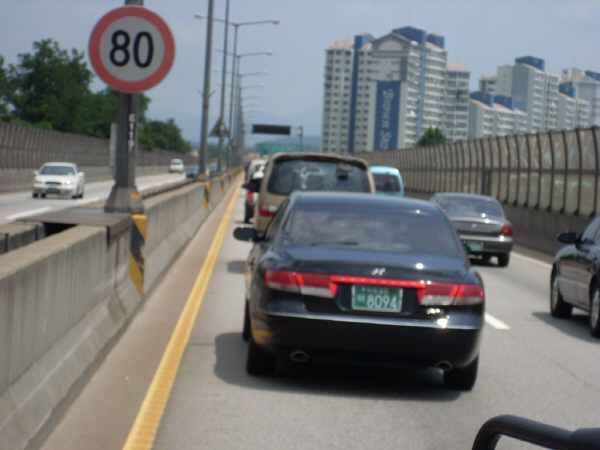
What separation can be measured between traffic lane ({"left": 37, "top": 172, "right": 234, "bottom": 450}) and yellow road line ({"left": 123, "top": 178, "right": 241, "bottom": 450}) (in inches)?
2.0

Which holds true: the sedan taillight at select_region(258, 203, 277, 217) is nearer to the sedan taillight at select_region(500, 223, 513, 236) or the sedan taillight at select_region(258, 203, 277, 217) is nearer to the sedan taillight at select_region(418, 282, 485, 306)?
the sedan taillight at select_region(500, 223, 513, 236)

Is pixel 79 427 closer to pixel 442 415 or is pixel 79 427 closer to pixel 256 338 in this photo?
pixel 256 338

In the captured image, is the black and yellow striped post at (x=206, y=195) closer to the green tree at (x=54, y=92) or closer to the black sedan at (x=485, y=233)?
the black sedan at (x=485, y=233)

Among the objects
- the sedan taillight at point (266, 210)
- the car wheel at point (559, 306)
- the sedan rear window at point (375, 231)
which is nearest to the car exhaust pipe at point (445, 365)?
the sedan rear window at point (375, 231)

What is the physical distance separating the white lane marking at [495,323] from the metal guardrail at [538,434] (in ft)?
28.1

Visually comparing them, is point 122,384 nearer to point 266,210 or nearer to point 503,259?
point 266,210

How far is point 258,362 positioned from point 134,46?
320 cm

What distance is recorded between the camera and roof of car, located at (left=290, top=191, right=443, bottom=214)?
7645mm

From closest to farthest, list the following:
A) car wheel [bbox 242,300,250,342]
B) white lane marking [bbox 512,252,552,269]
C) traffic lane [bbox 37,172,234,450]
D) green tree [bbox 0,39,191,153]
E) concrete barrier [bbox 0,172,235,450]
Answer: concrete barrier [bbox 0,172,235,450]
traffic lane [bbox 37,172,234,450]
car wheel [bbox 242,300,250,342]
white lane marking [bbox 512,252,552,269]
green tree [bbox 0,39,191,153]

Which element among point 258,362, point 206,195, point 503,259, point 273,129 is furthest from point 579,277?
point 273,129

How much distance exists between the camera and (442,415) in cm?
639

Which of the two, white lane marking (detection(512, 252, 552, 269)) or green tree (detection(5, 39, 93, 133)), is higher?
green tree (detection(5, 39, 93, 133))

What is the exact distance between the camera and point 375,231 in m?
7.30

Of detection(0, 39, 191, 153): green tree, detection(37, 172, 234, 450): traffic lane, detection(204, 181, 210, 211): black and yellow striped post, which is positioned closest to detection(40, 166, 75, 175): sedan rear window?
detection(204, 181, 210, 211): black and yellow striped post
